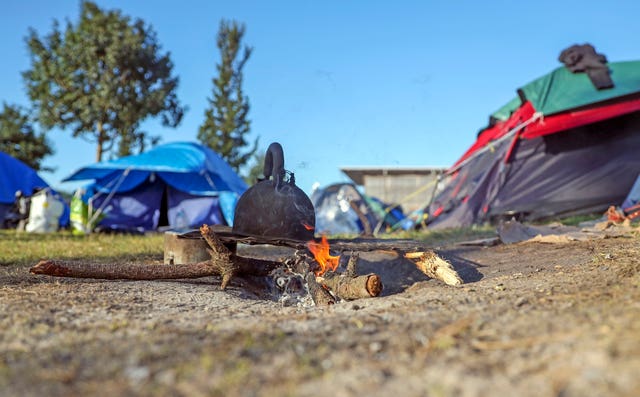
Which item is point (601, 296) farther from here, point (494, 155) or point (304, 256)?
point (494, 155)

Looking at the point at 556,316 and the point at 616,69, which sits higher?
the point at 616,69

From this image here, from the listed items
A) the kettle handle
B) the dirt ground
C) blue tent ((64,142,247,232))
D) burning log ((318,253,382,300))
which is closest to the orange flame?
burning log ((318,253,382,300))

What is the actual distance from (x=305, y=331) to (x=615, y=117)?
8997 mm

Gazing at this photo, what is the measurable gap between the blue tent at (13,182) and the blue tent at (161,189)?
185 centimetres

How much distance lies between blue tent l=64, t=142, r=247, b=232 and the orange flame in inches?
296

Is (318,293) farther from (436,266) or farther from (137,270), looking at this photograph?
(137,270)

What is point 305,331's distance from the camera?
2.29 meters

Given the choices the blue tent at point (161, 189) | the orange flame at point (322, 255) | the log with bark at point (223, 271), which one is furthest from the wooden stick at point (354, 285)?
the blue tent at point (161, 189)

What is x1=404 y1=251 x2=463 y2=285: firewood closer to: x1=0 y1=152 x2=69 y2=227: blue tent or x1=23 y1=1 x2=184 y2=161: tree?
x1=0 y1=152 x2=69 y2=227: blue tent

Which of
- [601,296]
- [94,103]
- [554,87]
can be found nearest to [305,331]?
[601,296]

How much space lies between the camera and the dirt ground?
1.60 metres

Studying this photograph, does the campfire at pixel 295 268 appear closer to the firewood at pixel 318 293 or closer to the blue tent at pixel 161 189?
the firewood at pixel 318 293

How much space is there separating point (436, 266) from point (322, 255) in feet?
3.00

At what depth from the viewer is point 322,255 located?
14.5ft
